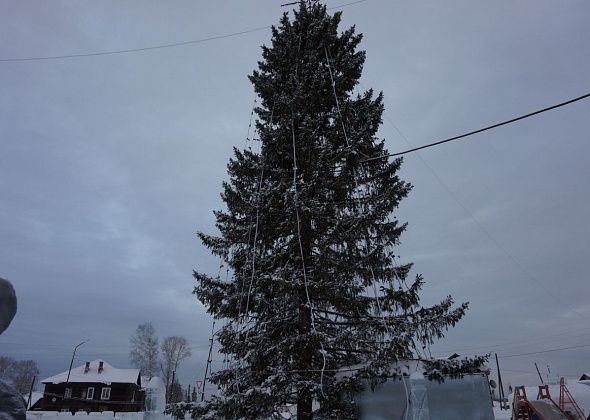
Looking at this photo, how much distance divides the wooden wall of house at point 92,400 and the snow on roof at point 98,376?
671 mm

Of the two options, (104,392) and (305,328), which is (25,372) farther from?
(305,328)

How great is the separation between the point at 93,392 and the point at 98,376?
1926mm

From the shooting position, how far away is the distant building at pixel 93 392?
150 ft

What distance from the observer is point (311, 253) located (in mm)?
9422

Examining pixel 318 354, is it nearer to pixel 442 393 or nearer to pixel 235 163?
pixel 442 393

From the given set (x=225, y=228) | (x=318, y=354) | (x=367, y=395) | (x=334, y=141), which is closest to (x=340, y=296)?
(x=318, y=354)

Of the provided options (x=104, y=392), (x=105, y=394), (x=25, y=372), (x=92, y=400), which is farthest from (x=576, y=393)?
(x=25, y=372)

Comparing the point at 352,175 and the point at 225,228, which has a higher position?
the point at 352,175

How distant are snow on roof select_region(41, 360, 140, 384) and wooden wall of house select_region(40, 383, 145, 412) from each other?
671mm

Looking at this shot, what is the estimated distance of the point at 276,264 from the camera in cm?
960

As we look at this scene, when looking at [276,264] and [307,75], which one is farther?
[307,75]

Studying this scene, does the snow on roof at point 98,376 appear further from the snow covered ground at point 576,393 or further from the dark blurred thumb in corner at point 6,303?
the dark blurred thumb in corner at point 6,303

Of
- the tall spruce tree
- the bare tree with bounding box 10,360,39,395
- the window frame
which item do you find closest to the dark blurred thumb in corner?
the tall spruce tree

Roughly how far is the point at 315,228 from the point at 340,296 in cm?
173
